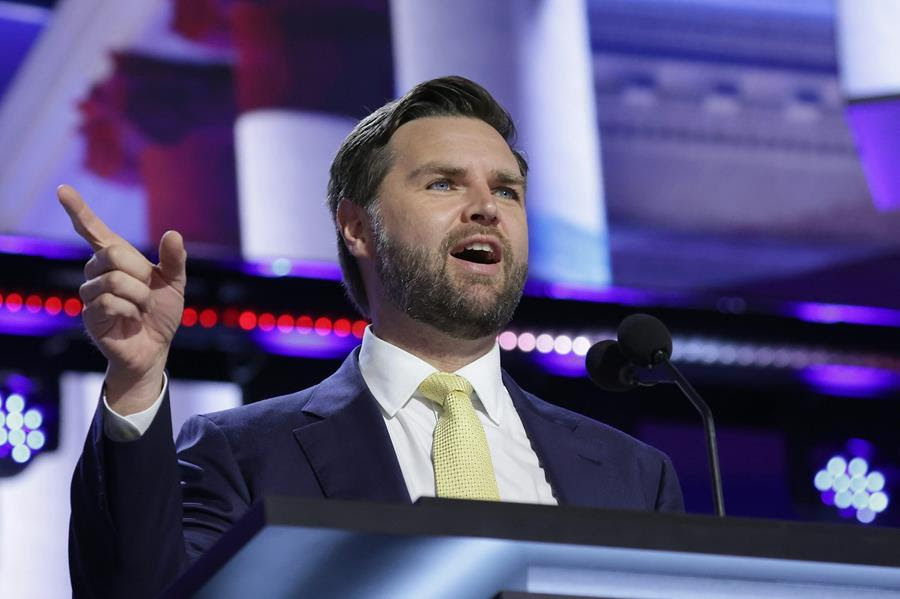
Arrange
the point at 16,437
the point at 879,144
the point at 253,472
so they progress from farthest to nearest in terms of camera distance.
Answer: the point at 879,144 → the point at 16,437 → the point at 253,472

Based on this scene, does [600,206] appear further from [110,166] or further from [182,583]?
[182,583]

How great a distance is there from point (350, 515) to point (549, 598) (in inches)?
8.3

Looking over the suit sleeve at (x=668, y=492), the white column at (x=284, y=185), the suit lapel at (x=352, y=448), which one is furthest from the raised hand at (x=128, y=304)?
the white column at (x=284, y=185)

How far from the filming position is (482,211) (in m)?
2.49

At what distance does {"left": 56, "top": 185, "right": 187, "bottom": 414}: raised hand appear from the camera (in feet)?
5.42

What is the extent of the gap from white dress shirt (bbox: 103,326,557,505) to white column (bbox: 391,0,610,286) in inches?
62.0

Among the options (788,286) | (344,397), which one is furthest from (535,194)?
(344,397)

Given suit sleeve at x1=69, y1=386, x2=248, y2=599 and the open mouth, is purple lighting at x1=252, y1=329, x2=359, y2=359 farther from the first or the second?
suit sleeve at x1=69, y1=386, x2=248, y2=599

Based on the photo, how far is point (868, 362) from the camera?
455 cm

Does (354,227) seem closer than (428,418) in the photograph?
No

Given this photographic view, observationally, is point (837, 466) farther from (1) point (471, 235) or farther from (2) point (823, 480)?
(1) point (471, 235)

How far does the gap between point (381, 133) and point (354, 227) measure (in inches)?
7.1

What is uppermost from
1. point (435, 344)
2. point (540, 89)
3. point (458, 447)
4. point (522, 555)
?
point (540, 89)

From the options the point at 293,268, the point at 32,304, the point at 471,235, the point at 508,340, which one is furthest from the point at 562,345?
the point at 471,235
